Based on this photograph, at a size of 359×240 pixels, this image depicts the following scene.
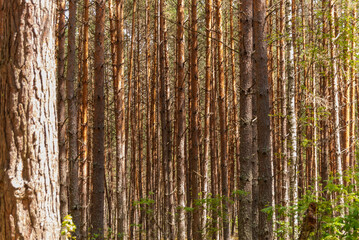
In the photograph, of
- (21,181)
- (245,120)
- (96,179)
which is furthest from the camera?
(96,179)

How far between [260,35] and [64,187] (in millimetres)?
4849

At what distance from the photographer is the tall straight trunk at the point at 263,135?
17.5 feet

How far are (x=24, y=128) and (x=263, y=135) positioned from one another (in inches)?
144

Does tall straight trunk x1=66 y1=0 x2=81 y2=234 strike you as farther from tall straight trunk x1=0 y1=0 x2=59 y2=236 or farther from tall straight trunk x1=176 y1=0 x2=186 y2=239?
tall straight trunk x1=0 y1=0 x2=59 y2=236

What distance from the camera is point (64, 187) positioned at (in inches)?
291

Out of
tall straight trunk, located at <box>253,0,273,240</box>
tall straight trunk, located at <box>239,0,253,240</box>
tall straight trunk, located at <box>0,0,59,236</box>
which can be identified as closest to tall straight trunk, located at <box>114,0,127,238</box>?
tall straight trunk, located at <box>239,0,253,240</box>

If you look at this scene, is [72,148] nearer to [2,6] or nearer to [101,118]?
[101,118]

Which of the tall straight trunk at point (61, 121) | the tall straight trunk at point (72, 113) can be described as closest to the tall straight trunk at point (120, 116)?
the tall straight trunk at point (72, 113)

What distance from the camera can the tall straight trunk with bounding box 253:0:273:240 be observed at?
5.32 meters

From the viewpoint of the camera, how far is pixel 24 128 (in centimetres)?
259

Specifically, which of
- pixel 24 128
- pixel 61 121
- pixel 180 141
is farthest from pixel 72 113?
pixel 24 128

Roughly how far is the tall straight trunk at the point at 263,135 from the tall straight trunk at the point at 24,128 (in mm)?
3442

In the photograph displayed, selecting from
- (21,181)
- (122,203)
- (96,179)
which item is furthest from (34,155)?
(122,203)

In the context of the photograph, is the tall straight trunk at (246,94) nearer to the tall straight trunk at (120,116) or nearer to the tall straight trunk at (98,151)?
the tall straight trunk at (98,151)
